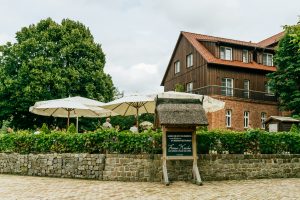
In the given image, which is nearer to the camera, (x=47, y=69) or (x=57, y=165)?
(x=57, y=165)

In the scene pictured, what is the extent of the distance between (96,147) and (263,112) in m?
22.6

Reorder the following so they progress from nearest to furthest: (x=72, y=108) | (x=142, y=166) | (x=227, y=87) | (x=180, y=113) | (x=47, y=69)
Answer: (x=180, y=113)
(x=142, y=166)
(x=72, y=108)
(x=47, y=69)
(x=227, y=87)

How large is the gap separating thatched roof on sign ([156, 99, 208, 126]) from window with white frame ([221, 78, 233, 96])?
747 inches

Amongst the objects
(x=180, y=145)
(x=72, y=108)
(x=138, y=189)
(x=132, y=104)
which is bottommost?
(x=138, y=189)

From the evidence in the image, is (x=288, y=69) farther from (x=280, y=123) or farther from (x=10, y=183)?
(x=10, y=183)

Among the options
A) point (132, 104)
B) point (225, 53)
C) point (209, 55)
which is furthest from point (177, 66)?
point (132, 104)

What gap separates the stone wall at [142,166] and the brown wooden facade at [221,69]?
16.3 m

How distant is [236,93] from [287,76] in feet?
14.6

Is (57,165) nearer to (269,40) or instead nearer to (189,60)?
(189,60)

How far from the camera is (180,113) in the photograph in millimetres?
12281

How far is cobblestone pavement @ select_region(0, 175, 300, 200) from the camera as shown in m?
9.71

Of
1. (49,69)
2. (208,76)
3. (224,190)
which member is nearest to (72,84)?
(49,69)

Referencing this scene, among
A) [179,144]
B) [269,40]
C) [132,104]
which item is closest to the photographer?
[179,144]

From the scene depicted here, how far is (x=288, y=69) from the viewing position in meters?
29.0
